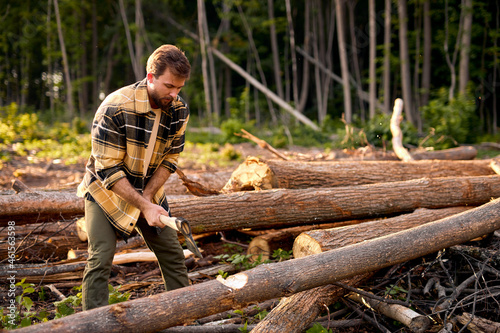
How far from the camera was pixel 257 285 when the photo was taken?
2281 millimetres

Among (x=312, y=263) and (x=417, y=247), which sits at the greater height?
(x=312, y=263)

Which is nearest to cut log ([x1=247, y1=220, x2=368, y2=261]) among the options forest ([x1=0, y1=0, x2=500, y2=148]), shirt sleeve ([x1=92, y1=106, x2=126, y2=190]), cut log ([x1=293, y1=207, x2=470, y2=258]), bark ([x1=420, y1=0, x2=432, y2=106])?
cut log ([x1=293, y1=207, x2=470, y2=258])

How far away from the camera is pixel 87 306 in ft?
8.10

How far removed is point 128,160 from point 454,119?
11.8m

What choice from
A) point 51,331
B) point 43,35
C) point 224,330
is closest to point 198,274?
point 224,330

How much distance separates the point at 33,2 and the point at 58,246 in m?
26.3

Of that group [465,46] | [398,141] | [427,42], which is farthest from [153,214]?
[427,42]

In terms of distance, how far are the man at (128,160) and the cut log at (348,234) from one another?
1166 millimetres

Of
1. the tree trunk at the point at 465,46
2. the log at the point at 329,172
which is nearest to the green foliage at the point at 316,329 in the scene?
the log at the point at 329,172

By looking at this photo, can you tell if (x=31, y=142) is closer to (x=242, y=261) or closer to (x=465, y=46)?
(x=242, y=261)

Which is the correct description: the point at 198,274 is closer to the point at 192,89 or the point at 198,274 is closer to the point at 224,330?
the point at 224,330

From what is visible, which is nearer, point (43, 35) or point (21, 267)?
point (21, 267)

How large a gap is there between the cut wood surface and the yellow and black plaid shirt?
43.0 inches

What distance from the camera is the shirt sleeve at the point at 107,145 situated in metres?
2.46
